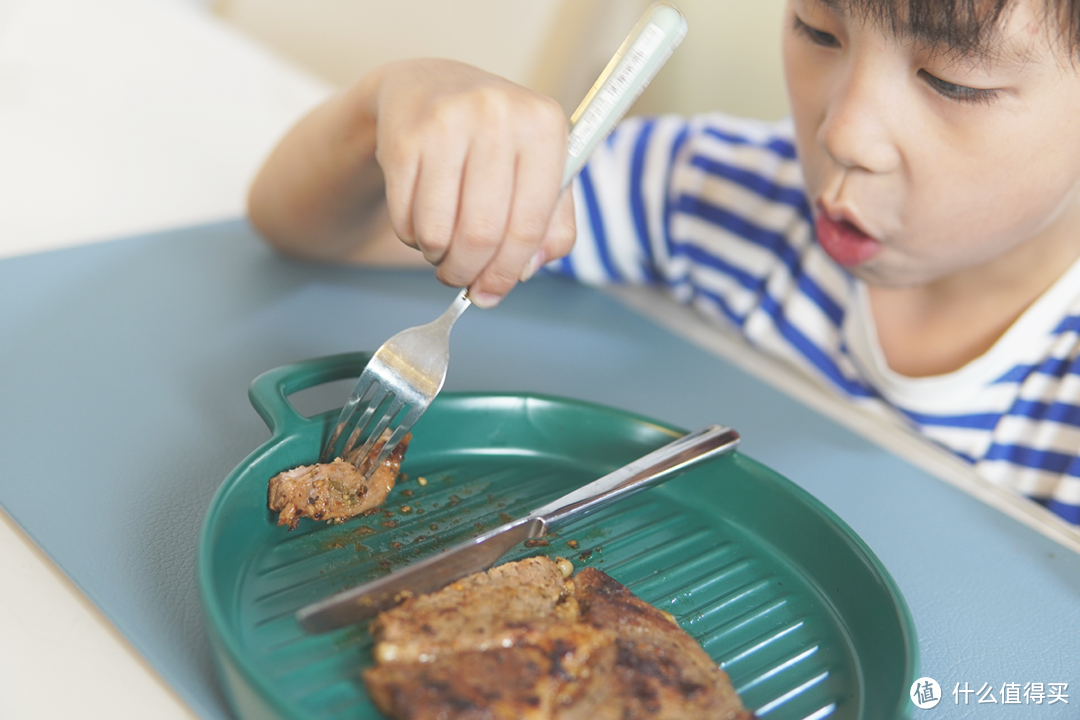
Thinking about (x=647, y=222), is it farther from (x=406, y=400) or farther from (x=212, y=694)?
(x=212, y=694)

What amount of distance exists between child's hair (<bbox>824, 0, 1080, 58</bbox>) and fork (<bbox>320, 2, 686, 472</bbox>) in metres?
0.17

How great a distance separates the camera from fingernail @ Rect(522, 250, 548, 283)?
0.67 m

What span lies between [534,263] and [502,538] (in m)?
0.23

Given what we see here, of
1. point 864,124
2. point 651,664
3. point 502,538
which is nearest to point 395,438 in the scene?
point 502,538

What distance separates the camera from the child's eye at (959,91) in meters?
0.69

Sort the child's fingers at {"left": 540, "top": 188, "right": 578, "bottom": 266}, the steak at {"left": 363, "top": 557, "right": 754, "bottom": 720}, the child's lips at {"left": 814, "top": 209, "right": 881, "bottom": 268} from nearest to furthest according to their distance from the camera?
the steak at {"left": 363, "top": 557, "right": 754, "bottom": 720} < the child's fingers at {"left": 540, "top": 188, "right": 578, "bottom": 266} < the child's lips at {"left": 814, "top": 209, "right": 881, "bottom": 268}

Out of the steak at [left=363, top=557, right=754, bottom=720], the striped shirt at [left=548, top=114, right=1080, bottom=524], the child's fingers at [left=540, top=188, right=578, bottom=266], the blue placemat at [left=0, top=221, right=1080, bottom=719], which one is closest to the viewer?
the steak at [left=363, top=557, right=754, bottom=720]

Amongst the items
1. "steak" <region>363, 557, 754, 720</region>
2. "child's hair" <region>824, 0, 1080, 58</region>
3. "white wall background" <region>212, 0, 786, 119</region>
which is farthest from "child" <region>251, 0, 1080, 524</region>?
"white wall background" <region>212, 0, 786, 119</region>

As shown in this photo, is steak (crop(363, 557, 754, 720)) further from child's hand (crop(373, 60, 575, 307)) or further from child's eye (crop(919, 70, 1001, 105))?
child's eye (crop(919, 70, 1001, 105))

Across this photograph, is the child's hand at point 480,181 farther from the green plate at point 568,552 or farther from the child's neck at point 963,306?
the child's neck at point 963,306

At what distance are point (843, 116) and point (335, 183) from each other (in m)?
0.50

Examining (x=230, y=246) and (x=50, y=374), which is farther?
(x=230, y=246)

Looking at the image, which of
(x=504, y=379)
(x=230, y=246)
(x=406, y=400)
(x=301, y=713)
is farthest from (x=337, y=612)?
(x=230, y=246)

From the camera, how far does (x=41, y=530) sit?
1.94ft
